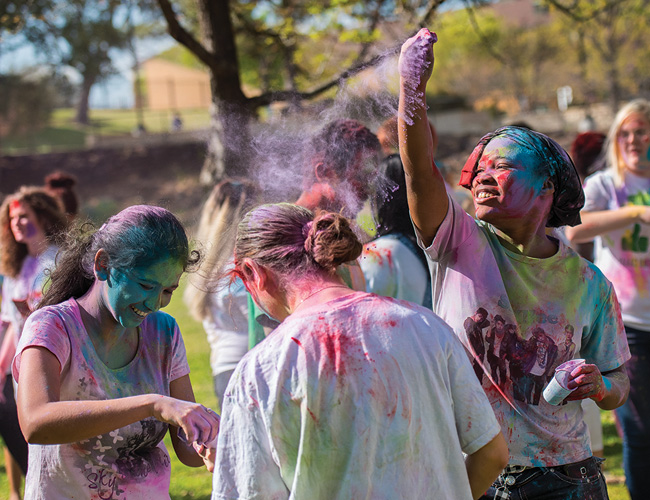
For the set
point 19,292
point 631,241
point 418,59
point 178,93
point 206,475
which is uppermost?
point 178,93

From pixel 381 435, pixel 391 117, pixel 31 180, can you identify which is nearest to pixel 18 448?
pixel 391 117

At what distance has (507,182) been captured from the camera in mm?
2285

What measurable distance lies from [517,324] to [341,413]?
853 mm

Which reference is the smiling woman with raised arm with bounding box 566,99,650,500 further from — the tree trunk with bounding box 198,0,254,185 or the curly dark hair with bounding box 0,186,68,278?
the curly dark hair with bounding box 0,186,68,278

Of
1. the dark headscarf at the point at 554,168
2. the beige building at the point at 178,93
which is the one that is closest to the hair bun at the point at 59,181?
the dark headscarf at the point at 554,168

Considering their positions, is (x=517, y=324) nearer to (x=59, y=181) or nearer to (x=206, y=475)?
(x=206, y=475)

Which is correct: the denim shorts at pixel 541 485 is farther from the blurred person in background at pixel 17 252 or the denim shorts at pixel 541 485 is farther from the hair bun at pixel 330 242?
the blurred person in background at pixel 17 252

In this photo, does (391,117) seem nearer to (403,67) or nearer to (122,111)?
(403,67)

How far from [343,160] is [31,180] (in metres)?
23.4

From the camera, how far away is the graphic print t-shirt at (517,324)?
2.26 m

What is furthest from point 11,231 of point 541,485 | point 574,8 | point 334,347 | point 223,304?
point 574,8

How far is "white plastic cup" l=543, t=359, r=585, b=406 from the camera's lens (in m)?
2.11

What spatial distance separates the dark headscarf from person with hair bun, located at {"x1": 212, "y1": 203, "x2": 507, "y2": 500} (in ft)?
2.66

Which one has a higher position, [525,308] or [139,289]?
[139,289]
